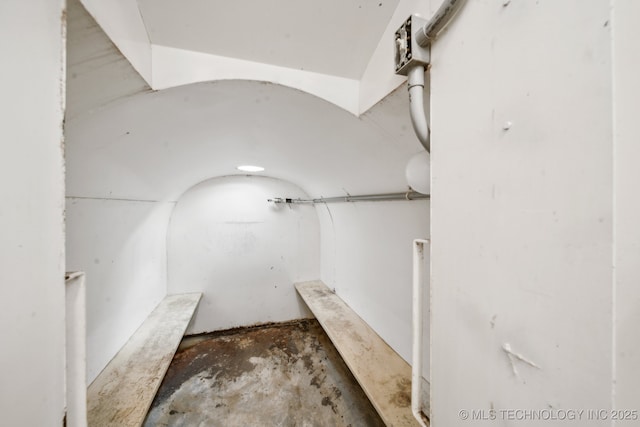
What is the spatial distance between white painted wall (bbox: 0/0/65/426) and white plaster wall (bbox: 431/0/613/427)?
0.72 meters

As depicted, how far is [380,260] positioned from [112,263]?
1.59 m

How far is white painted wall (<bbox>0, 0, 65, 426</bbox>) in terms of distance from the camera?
30 cm

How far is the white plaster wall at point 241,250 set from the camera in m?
2.27

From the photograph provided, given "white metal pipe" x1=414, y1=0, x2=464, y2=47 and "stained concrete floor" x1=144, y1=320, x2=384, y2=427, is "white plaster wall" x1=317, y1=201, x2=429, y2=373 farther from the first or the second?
"white metal pipe" x1=414, y1=0, x2=464, y2=47

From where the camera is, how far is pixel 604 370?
0.90ft

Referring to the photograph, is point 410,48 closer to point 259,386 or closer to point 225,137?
point 225,137

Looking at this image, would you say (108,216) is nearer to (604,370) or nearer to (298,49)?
(298,49)

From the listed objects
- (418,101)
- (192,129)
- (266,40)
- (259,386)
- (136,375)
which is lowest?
(259,386)

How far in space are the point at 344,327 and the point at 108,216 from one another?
1.63 m

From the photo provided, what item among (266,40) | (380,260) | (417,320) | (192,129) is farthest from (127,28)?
(380,260)

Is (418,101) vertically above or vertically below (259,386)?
above

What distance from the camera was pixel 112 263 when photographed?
4.25ft

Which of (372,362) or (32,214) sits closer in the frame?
(32,214)

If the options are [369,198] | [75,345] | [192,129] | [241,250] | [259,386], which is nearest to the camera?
[75,345]
